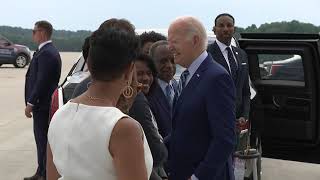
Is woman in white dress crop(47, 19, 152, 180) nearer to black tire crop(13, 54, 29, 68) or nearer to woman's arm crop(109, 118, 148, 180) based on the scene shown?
woman's arm crop(109, 118, 148, 180)

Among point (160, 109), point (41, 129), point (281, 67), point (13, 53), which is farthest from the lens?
point (13, 53)

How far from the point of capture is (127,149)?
190 cm

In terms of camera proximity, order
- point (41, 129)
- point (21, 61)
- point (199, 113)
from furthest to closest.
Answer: point (21, 61), point (41, 129), point (199, 113)

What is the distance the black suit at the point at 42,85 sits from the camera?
6.29 meters

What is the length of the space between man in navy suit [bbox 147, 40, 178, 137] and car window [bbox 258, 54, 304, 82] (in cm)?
304

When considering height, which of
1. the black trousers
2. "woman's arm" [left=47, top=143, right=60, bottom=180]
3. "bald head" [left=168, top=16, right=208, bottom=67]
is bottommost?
the black trousers

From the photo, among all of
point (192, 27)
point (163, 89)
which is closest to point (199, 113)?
point (192, 27)

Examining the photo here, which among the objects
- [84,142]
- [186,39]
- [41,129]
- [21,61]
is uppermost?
[186,39]

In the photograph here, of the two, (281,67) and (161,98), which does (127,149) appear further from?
(281,67)

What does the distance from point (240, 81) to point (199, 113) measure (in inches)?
116

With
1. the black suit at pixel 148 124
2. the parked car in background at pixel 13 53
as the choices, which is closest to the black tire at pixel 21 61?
the parked car in background at pixel 13 53

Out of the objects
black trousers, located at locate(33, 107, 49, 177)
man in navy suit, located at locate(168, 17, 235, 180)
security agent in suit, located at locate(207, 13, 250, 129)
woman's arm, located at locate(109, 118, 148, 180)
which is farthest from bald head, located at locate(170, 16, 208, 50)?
black trousers, located at locate(33, 107, 49, 177)

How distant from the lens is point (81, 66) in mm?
6270

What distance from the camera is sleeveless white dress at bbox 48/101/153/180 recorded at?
6.44 feet
